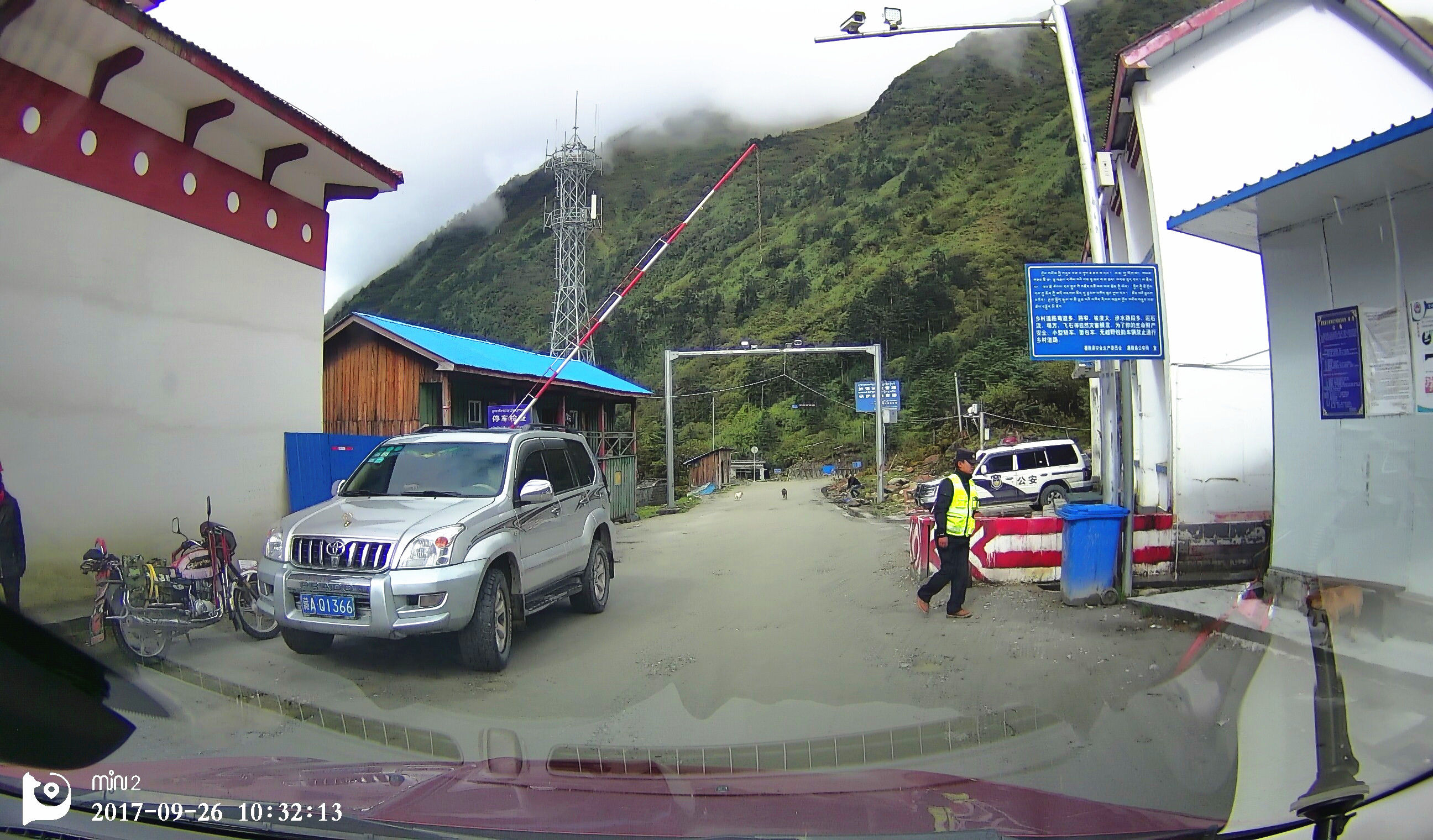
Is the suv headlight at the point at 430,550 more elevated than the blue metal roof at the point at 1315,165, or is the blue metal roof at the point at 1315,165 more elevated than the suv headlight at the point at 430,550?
the blue metal roof at the point at 1315,165

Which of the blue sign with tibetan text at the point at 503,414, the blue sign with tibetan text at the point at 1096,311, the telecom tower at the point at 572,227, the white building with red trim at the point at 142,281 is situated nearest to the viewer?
the white building with red trim at the point at 142,281

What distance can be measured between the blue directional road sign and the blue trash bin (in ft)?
60.4

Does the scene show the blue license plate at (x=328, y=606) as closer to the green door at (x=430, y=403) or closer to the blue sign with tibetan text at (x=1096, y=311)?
the blue sign with tibetan text at (x=1096, y=311)

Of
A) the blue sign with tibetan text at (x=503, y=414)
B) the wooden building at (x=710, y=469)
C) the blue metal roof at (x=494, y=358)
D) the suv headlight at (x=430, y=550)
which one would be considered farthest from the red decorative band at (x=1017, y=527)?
the wooden building at (x=710, y=469)

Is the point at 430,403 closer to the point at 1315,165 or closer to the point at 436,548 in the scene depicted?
the point at 436,548

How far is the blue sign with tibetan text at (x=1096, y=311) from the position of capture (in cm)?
859

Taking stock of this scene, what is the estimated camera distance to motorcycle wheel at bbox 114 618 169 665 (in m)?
6.47

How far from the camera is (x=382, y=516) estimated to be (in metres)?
6.60

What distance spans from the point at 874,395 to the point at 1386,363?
2163cm

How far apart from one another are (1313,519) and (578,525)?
659cm

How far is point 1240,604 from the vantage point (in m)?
7.25

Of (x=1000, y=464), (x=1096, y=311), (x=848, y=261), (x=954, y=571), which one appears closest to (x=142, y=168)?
(x=954, y=571)

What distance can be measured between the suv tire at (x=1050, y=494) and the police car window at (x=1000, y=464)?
978 mm

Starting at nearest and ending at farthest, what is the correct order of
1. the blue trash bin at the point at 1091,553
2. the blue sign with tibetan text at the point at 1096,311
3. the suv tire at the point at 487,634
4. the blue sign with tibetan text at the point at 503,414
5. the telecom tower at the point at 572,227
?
the suv tire at the point at 487,634
the blue trash bin at the point at 1091,553
the blue sign with tibetan text at the point at 1096,311
the blue sign with tibetan text at the point at 503,414
the telecom tower at the point at 572,227
